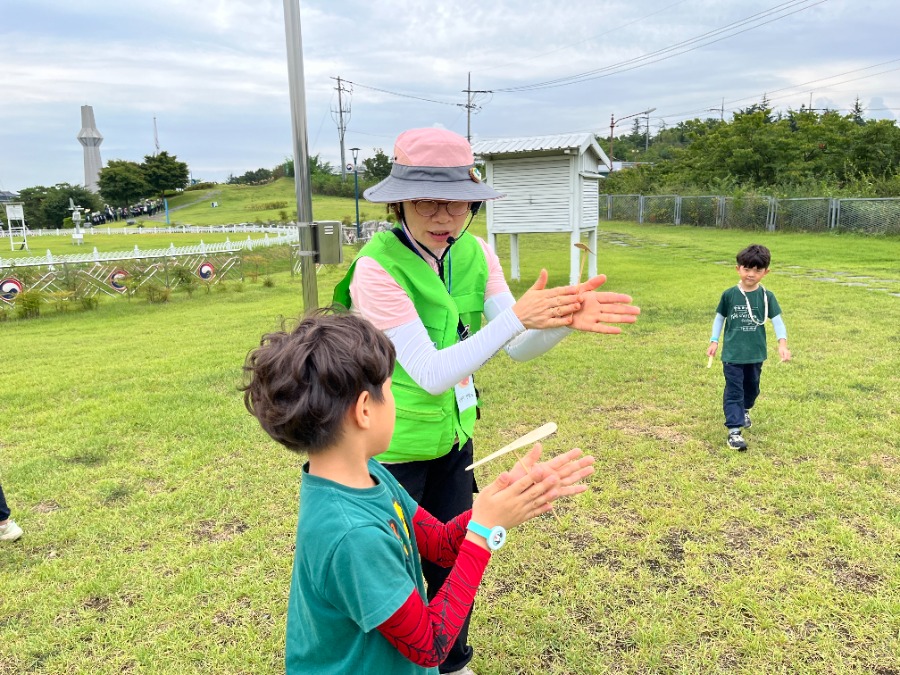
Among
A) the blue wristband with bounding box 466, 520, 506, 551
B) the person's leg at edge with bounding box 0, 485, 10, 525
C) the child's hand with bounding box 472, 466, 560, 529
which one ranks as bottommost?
the person's leg at edge with bounding box 0, 485, 10, 525

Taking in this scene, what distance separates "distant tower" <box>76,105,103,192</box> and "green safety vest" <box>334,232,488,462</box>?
8644cm

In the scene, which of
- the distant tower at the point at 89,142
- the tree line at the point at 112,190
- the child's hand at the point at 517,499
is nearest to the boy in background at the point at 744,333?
the child's hand at the point at 517,499

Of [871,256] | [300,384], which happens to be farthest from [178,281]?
[871,256]

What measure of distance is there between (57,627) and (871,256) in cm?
1782

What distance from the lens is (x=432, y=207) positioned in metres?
1.87

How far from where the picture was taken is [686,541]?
3.23m

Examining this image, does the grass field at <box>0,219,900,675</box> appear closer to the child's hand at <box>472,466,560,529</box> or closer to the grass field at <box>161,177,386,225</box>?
the child's hand at <box>472,466,560,529</box>

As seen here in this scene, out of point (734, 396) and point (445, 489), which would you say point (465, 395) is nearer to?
point (445, 489)

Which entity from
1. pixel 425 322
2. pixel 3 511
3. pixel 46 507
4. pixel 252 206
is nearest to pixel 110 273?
pixel 46 507

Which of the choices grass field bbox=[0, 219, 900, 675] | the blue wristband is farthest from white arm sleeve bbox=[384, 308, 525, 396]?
grass field bbox=[0, 219, 900, 675]

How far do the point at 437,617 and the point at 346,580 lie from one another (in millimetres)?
223

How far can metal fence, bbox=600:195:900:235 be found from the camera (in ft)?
63.2

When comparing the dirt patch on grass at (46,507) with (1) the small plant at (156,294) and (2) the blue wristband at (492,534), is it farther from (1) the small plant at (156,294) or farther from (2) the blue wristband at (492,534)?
(1) the small plant at (156,294)

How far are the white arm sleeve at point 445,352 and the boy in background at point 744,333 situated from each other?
3.34 m
